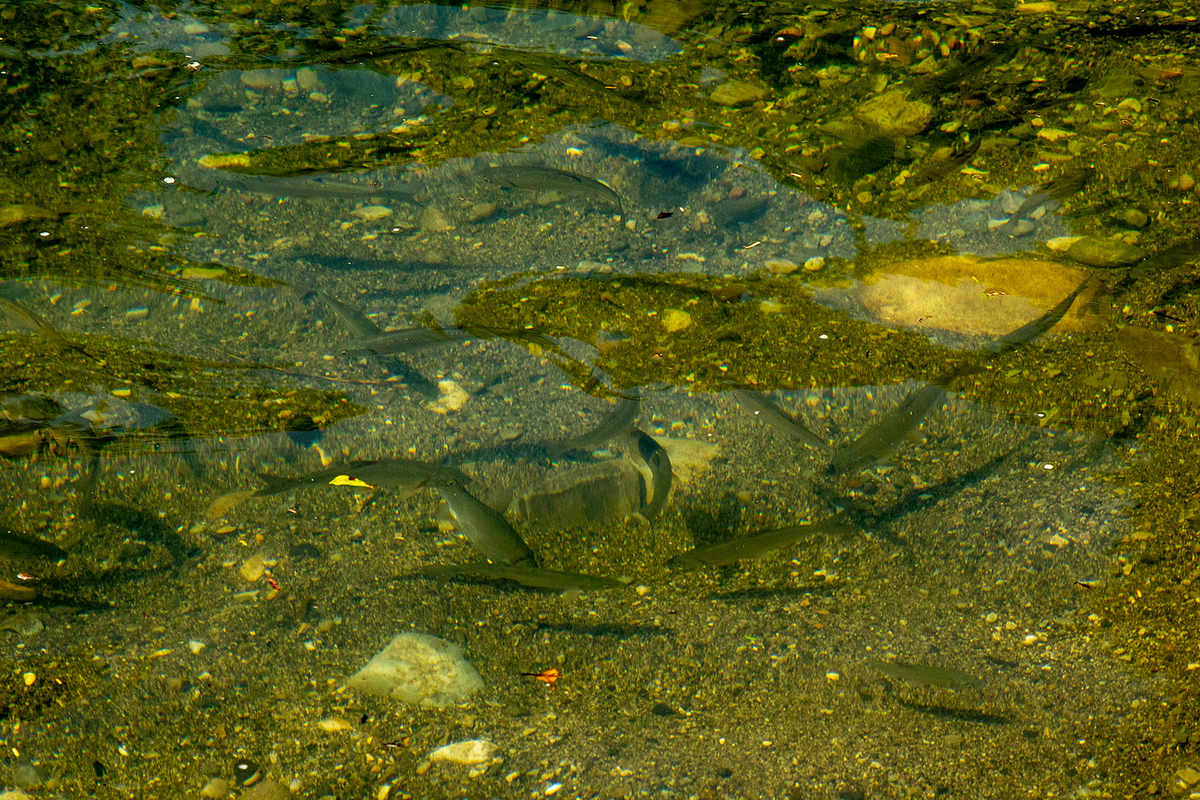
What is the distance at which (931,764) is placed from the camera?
6.94 feet

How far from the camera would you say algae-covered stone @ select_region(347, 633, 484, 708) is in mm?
2301

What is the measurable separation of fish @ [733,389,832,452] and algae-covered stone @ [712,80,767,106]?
203cm

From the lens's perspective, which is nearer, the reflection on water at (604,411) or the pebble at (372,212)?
the reflection on water at (604,411)

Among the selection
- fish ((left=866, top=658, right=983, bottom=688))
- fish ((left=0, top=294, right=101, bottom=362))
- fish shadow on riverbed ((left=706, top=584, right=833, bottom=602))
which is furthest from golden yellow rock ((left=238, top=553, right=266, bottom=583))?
fish ((left=866, top=658, right=983, bottom=688))

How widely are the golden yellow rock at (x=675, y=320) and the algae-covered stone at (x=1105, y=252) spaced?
1631mm

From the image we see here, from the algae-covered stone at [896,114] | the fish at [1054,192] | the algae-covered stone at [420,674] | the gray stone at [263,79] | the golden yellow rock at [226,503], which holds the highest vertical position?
the algae-covered stone at [896,114]

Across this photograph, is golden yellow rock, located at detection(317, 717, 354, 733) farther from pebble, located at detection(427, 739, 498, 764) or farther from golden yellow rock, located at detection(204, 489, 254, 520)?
golden yellow rock, located at detection(204, 489, 254, 520)

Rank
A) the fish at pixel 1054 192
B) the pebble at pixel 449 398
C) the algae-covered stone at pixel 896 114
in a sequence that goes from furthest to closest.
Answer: the algae-covered stone at pixel 896 114
the fish at pixel 1054 192
the pebble at pixel 449 398

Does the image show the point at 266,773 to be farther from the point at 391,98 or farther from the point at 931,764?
the point at 391,98

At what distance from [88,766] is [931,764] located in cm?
216

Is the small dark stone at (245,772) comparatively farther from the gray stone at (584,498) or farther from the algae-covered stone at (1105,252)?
the algae-covered stone at (1105,252)

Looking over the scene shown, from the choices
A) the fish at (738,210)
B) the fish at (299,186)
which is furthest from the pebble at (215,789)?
the fish at (738,210)

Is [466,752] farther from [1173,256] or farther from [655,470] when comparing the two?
[1173,256]

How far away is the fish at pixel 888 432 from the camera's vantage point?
2.86 meters
